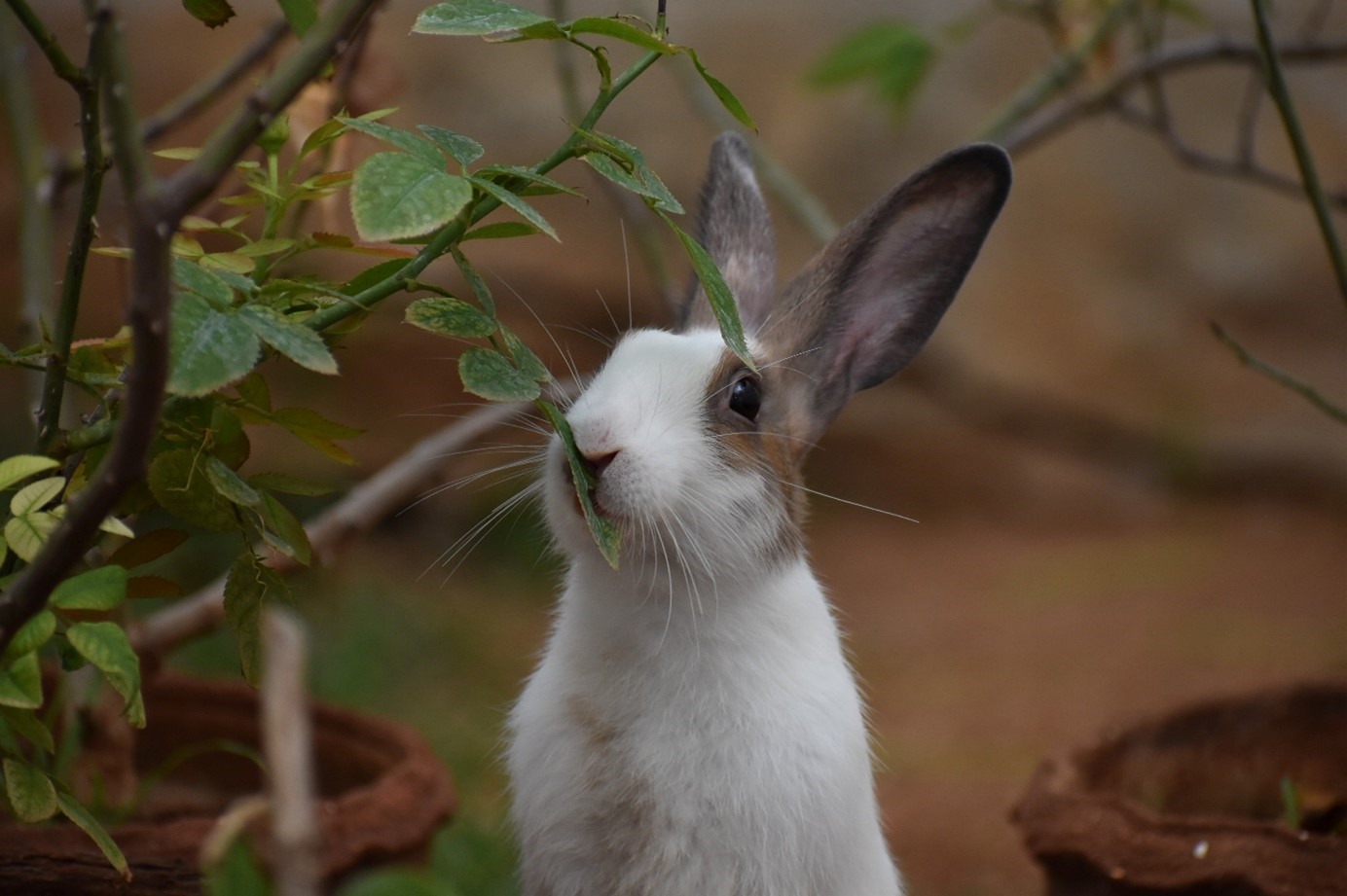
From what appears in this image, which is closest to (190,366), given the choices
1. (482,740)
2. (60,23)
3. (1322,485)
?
(482,740)

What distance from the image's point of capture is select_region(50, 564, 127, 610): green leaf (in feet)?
4.86

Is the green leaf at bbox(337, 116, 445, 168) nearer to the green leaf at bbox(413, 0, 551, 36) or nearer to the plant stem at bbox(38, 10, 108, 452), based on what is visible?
the green leaf at bbox(413, 0, 551, 36)

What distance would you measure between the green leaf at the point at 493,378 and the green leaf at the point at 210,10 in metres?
0.48

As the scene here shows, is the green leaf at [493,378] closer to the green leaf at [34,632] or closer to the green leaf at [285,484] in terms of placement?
the green leaf at [285,484]

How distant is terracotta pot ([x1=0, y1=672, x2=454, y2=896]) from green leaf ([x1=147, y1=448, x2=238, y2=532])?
71 cm

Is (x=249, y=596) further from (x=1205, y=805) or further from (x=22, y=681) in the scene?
(x=1205, y=805)

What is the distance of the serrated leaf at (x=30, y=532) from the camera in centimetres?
152

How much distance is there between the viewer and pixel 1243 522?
6.40m

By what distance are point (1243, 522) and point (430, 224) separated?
19.3 feet

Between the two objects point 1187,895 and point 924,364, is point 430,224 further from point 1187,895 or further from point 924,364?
point 924,364

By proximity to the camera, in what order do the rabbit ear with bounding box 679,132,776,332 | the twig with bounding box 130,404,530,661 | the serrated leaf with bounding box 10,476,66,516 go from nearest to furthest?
the serrated leaf with bounding box 10,476,66,516, the rabbit ear with bounding box 679,132,776,332, the twig with bounding box 130,404,530,661

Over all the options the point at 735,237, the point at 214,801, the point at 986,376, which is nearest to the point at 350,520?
the point at 214,801

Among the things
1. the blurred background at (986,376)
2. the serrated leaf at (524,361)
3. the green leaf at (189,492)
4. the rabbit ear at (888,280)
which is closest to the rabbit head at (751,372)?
the rabbit ear at (888,280)

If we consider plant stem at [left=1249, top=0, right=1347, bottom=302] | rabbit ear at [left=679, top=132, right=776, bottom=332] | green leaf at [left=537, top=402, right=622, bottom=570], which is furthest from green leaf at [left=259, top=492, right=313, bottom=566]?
plant stem at [left=1249, top=0, right=1347, bottom=302]
